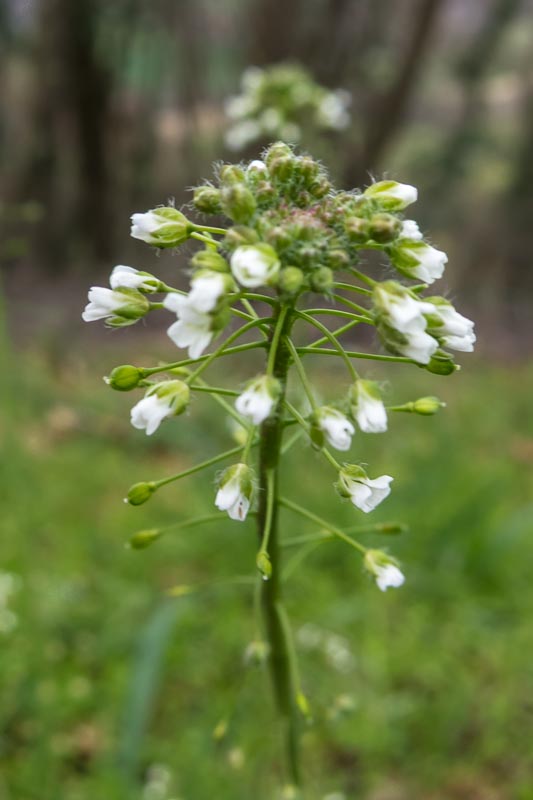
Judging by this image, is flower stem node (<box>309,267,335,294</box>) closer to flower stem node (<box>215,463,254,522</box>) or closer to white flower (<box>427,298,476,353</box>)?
white flower (<box>427,298,476,353</box>)

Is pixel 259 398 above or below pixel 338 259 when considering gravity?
below

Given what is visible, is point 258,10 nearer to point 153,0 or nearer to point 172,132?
point 153,0

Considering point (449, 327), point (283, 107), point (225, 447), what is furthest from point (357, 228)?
point (283, 107)

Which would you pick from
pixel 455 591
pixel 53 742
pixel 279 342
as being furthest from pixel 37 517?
pixel 279 342

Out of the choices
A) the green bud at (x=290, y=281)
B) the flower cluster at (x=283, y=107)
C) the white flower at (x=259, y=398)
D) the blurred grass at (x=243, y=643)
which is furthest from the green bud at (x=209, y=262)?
the flower cluster at (x=283, y=107)

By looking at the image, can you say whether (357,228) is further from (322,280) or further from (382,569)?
(382,569)

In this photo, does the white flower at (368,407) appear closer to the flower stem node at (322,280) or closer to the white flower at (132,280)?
the flower stem node at (322,280)
